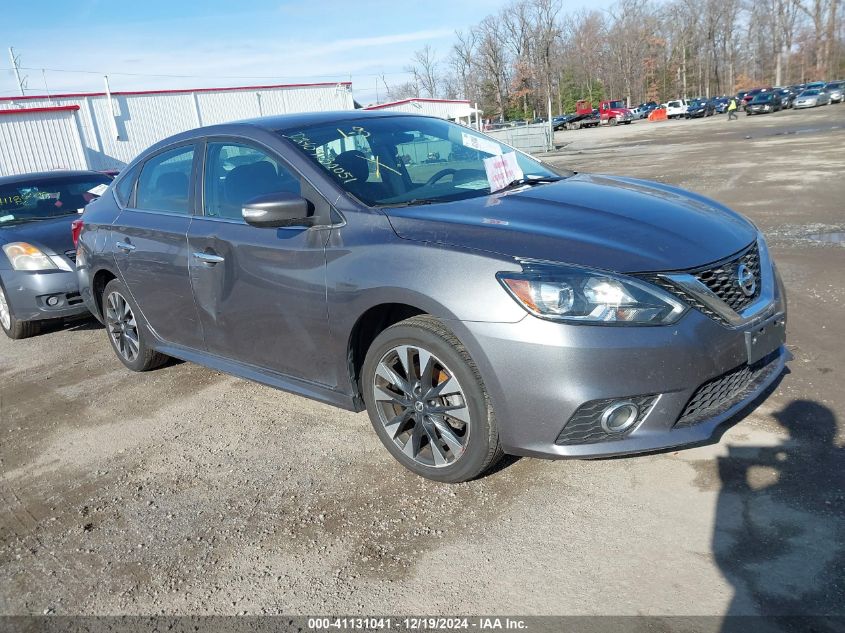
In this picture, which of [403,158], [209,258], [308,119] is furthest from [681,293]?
[209,258]

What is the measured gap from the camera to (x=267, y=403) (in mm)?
4395

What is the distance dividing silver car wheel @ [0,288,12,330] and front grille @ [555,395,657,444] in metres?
5.85

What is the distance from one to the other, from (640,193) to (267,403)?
2.58m

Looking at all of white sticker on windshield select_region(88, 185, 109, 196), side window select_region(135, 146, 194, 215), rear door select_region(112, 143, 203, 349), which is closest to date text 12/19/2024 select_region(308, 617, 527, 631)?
rear door select_region(112, 143, 203, 349)

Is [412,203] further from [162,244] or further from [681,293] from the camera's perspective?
[162,244]

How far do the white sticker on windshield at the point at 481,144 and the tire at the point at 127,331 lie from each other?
8.28 feet

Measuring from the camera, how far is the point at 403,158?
12.3ft

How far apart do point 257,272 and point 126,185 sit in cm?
198

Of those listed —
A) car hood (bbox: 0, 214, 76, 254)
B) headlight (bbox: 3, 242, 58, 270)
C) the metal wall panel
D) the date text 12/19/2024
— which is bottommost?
the date text 12/19/2024

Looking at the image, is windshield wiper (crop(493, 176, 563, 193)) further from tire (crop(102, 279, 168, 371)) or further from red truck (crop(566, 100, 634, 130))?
red truck (crop(566, 100, 634, 130))

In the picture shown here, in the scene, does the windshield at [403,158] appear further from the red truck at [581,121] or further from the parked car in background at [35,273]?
the red truck at [581,121]

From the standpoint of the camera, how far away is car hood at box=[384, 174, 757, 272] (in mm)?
2721

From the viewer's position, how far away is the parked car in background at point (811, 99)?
4675 cm

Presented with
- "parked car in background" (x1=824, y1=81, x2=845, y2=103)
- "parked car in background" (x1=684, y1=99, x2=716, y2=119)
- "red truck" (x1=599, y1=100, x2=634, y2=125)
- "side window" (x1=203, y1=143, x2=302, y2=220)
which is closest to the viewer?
"side window" (x1=203, y1=143, x2=302, y2=220)
